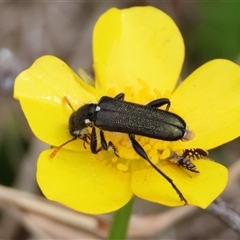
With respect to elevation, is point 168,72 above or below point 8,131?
above

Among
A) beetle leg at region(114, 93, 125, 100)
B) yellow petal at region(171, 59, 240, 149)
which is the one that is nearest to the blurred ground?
yellow petal at region(171, 59, 240, 149)

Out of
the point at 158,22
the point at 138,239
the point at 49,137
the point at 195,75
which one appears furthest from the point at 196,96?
the point at 138,239

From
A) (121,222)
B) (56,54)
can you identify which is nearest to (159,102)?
(121,222)

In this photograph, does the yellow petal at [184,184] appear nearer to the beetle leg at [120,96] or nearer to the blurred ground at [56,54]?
the beetle leg at [120,96]

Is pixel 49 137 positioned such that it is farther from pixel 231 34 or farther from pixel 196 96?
pixel 231 34

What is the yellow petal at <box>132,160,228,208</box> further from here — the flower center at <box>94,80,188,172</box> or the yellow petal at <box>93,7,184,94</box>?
the yellow petal at <box>93,7,184,94</box>

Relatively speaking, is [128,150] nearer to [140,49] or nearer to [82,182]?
[82,182]

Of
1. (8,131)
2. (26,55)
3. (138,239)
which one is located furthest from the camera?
(26,55)
